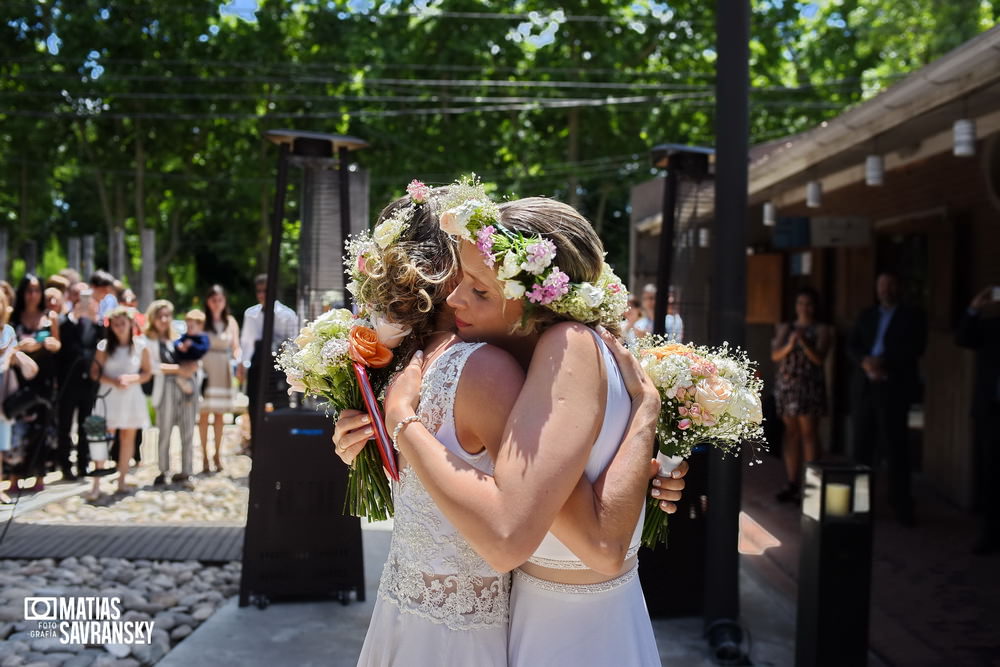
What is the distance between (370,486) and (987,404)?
5.60 metres

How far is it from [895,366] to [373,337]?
22.1 feet

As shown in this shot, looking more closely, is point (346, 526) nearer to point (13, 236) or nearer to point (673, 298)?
point (673, 298)

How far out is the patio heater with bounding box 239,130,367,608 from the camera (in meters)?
5.57

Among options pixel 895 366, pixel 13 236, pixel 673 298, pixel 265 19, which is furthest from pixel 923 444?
pixel 13 236

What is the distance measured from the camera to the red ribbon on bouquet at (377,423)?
225 centimetres

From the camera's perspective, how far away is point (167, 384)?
33.6 feet

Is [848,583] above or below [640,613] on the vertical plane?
below

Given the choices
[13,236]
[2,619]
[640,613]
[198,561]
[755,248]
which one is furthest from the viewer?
[13,236]

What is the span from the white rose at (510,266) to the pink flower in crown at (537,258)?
13 millimetres

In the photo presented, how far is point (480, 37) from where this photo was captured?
2336 cm

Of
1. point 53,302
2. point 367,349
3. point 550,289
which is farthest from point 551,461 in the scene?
point 53,302

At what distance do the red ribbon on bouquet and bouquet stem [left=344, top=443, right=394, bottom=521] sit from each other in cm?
13

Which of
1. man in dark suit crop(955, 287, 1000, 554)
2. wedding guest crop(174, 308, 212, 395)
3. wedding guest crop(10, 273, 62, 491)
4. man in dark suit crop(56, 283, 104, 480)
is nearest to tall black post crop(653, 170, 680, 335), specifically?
man in dark suit crop(955, 287, 1000, 554)

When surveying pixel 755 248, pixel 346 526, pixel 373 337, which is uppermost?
pixel 755 248
